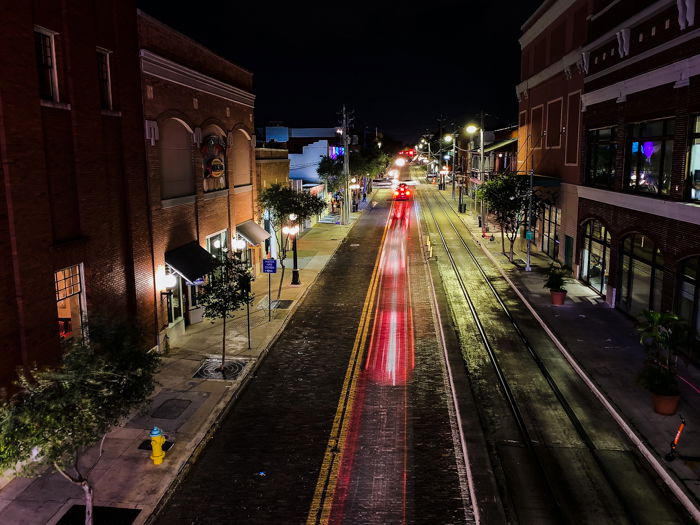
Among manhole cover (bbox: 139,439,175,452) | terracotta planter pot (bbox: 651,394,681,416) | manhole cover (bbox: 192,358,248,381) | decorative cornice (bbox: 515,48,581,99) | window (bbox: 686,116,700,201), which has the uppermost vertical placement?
decorative cornice (bbox: 515,48,581,99)

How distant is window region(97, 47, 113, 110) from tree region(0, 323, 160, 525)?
30.1ft

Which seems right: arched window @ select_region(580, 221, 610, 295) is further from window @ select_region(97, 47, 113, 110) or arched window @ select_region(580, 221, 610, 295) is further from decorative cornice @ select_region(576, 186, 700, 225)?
window @ select_region(97, 47, 113, 110)

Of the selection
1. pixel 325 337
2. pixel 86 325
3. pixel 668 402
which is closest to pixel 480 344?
pixel 325 337

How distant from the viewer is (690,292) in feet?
59.5

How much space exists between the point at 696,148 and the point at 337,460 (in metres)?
15.1

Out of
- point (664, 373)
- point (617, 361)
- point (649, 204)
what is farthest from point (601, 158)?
point (664, 373)

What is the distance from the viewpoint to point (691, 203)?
1831cm

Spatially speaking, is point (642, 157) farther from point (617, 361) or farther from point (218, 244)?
point (218, 244)

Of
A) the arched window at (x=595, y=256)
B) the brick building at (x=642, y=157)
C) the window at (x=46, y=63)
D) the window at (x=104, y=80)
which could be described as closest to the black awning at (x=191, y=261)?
the window at (x=104, y=80)

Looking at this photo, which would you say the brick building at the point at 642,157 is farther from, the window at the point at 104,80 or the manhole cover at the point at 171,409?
the window at the point at 104,80

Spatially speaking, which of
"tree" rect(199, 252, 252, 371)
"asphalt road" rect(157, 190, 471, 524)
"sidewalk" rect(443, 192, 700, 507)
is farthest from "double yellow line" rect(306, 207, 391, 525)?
"sidewalk" rect(443, 192, 700, 507)

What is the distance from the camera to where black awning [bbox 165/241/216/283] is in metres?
20.1

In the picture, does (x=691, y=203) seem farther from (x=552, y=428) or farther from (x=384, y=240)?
(x=384, y=240)

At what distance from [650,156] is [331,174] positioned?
1570 inches
